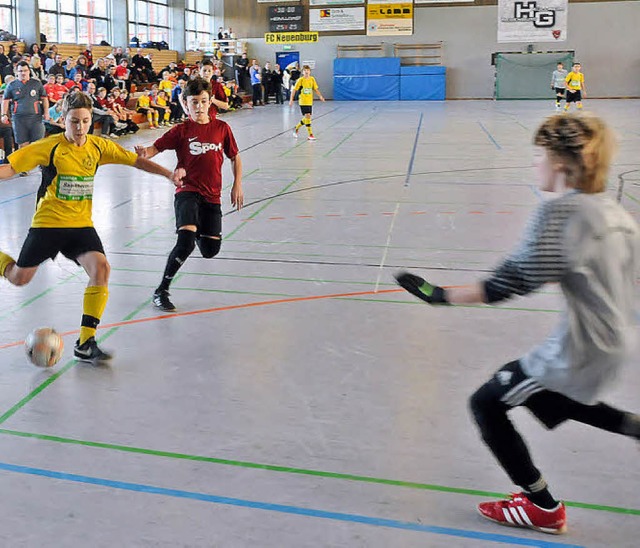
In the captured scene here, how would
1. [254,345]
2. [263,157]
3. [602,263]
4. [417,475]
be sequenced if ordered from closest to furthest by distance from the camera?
[602,263], [417,475], [254,345], [263,157]

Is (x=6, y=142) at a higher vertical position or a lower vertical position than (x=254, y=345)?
higher

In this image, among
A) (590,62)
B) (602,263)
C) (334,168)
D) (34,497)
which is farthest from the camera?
(590,62)

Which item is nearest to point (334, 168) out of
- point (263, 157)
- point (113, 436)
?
point (263, 157)

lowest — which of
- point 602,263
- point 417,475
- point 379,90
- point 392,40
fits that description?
point 417,475

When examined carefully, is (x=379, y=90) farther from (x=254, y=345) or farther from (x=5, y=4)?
(x=254, y=345)

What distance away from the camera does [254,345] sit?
17.3 ft

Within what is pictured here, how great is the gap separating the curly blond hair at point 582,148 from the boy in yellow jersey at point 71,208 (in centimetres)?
316

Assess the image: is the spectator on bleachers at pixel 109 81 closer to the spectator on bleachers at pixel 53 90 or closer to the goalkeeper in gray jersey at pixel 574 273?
the spectator on bleachers at pixel 53 90

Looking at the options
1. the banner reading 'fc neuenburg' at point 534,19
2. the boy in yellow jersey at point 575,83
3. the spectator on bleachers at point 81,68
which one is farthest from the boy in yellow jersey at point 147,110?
the banner reading 'fc neuenburg' at point 534,19

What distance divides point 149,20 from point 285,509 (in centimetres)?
3483

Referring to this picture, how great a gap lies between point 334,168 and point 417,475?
11.3 meters

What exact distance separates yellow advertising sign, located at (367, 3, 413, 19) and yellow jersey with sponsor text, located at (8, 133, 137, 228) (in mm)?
36480

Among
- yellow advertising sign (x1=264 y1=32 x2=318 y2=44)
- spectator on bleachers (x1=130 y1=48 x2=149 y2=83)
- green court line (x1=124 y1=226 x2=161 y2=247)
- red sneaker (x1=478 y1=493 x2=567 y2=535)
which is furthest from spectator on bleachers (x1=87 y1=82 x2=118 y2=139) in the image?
yellow advertising sign (x1=264 y1=32 x2=318 y2=44)

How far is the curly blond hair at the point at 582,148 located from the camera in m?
2.41
